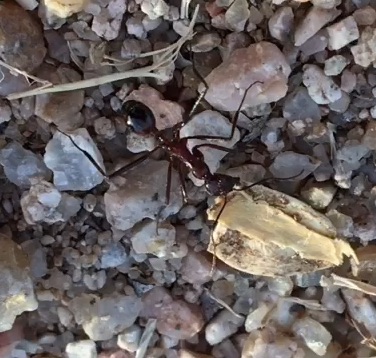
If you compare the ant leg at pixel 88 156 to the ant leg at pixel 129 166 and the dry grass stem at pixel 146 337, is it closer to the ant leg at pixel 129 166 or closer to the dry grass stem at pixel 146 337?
the ant leg at pixel 129 166

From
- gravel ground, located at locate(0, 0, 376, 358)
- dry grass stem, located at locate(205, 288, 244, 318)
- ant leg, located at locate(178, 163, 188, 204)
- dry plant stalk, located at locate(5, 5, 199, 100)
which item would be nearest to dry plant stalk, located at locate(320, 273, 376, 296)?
gravel ground, located at locate(0, 0, 376, 358)

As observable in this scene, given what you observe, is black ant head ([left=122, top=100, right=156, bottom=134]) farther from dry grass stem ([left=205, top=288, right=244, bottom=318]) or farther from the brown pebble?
dry grass stem ([left=205, top=288, right=244, bottom=318])

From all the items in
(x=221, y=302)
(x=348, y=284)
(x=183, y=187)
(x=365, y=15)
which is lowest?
(x=221, y=302)

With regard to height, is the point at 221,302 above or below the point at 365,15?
below

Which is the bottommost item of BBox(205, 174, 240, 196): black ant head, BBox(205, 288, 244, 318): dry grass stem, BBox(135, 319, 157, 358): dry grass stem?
BBox(135, 319, 157, 358): dry grass stem

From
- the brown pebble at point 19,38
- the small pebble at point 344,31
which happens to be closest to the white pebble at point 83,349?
the brown pebble at point 19,38

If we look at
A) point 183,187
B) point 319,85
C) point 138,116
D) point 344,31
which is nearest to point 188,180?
point 183,187

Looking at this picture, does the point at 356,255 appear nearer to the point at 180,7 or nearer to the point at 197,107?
the point at 197,107

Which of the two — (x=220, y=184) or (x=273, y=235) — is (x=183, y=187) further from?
(x=273, y=235)
